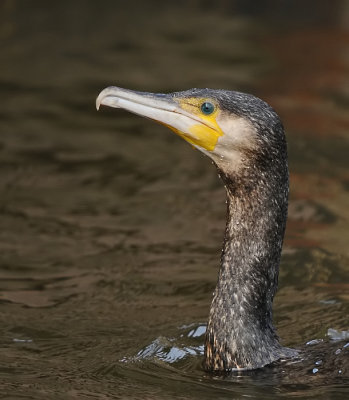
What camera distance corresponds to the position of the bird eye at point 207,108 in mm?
5039

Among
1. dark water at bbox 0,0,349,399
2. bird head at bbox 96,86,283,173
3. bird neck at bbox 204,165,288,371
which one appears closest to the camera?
bird head at bbox 96,86,283,173

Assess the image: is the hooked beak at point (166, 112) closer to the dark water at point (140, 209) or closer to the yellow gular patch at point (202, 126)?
the yellow gular patch at point (202, 126)

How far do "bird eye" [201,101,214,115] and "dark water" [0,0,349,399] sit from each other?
1312 millimetres

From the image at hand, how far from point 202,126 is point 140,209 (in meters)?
3.46

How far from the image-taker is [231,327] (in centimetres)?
505

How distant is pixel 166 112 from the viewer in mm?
5043

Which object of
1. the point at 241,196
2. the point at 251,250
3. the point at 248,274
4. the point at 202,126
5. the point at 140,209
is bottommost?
the point at 248,274

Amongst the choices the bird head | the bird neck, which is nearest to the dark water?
the bird neck

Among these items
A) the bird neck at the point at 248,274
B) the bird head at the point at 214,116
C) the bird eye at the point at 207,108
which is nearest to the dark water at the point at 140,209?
the bird neck at the point at 248,274

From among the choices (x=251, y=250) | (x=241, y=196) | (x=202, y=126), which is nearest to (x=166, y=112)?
(x=202, y=126)

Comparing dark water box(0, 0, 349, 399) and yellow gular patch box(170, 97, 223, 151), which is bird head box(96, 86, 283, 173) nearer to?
yellow gular patch box(170, 97, 223, 151)

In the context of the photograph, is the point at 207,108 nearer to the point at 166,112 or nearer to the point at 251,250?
the point at 166,112

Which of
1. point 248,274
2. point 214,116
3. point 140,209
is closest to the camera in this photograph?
point 214,116

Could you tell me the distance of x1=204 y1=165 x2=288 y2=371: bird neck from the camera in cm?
503
